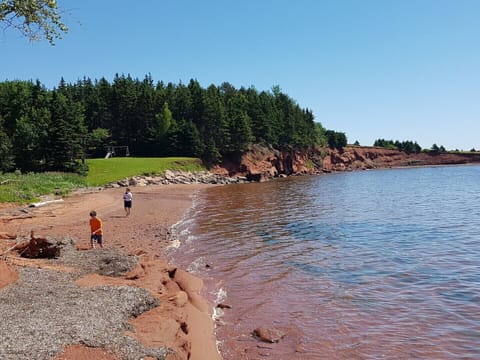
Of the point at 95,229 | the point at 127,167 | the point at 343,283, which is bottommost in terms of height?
the point at 343,283

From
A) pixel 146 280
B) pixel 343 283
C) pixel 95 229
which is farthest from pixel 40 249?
pixel 343 283

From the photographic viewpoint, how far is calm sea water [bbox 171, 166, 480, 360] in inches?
395

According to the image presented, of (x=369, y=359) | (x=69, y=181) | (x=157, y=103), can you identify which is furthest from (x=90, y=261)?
(x=157, y=103)

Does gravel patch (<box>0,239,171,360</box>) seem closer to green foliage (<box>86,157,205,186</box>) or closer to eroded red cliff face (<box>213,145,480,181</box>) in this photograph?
green foliage (<box>86,157,205,186</box>)

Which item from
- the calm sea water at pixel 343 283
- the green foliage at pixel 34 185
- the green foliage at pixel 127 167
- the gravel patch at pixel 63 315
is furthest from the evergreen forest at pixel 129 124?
the gravel patch at pixel 63 315

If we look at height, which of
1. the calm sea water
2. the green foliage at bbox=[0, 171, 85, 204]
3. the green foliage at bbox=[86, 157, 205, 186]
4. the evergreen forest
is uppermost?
the evergreen forest

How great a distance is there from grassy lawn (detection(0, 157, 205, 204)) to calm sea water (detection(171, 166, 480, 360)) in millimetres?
16666

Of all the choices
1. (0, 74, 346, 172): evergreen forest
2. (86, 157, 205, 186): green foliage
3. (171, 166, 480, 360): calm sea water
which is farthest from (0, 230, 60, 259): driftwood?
(0, 74, 346, 172): evergreen forest

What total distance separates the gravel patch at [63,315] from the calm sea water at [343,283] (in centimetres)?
266

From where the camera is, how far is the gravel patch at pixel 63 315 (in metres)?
6.96

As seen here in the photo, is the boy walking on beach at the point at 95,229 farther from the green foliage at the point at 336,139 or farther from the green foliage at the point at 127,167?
the green foliage at the point at 336,139

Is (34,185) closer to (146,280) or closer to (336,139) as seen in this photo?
(146,280)

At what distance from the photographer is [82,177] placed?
5591 centimetres

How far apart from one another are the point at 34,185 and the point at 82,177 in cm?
1545
